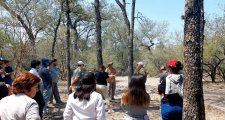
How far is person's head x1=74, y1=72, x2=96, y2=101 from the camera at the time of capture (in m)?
4.38

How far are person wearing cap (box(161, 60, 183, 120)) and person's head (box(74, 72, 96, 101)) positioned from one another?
61.4 inches

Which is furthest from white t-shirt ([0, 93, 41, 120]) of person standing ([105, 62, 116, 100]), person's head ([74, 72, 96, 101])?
person standing ([105, 62, 116, 100])

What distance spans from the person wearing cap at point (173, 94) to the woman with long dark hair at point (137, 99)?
907mm

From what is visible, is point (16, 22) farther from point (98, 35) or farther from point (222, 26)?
point (222, 26)

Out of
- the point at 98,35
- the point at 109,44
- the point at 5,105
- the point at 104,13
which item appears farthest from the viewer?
the point at 109,44

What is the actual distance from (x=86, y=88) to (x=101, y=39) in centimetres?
1069

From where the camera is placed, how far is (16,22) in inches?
1072

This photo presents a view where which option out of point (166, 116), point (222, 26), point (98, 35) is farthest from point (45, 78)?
point (222, 26)

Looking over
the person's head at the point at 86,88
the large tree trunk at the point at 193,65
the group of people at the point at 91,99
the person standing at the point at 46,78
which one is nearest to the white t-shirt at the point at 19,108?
the group of people at the point at 91,99

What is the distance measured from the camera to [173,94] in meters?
5.54

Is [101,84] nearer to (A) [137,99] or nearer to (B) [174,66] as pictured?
(B) [174,66]

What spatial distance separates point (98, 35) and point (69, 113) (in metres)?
10.1

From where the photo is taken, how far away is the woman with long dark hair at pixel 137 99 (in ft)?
15.4

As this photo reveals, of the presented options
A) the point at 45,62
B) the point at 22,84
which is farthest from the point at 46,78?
the point at 22,84
